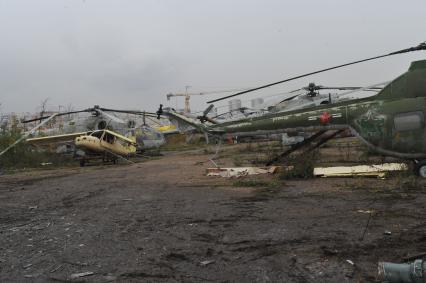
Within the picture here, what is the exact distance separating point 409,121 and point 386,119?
0.54m

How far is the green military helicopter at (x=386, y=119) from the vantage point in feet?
32.2

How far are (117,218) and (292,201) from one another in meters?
3.27

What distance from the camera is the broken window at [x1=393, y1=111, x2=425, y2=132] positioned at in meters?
9.78

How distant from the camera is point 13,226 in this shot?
6.41 metres

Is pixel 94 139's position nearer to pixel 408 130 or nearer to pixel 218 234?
pixel 408 130

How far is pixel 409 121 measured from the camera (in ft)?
32.4

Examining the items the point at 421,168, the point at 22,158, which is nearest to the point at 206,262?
the point at 421,168

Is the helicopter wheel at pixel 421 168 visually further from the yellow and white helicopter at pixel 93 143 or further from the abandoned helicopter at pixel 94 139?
the yellow and white helicopter at pixel 93 143

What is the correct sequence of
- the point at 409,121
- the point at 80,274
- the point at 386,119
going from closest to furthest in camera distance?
the point at 80,274
the point at 409,121
the point at 386,119

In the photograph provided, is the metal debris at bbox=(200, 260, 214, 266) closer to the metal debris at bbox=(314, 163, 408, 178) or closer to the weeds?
the metal debris at bbox=(314, 163, 408, 178)

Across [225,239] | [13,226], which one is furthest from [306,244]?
[13,226]

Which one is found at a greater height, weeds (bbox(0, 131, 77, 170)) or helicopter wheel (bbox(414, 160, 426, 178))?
weeds (bbox(0, 131, 77, 170))

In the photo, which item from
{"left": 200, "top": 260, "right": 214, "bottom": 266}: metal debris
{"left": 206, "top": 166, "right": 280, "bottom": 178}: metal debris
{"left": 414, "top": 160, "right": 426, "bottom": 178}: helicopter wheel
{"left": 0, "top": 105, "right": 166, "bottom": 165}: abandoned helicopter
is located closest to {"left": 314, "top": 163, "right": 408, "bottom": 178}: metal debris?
{"left": 414, "top": 160, "right": 426, "bottom": 178}: helicopter wheel

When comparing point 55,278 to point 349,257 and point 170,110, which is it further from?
point 170,110
